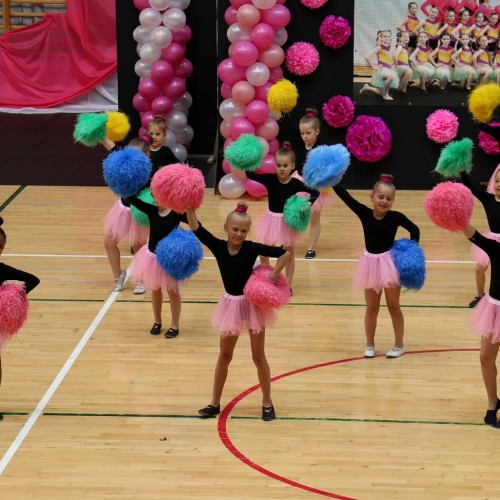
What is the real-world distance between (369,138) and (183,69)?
2665 mm

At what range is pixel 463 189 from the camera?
20.3 ft

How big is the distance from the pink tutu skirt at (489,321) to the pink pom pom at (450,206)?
53 centimetres

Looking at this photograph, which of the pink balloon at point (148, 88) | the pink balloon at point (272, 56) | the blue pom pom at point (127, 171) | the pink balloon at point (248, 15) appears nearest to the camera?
the blue pom pom at point (127, 171)

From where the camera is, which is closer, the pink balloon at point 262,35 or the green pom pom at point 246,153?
the green pom pom at point 246,153

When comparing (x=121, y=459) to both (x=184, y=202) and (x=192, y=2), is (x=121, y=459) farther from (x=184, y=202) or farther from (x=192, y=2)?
(x=192, y=2)

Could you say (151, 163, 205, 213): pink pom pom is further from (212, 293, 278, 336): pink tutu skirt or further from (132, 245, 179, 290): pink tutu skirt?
(132, 245, 179, 290): pink tutu skirt

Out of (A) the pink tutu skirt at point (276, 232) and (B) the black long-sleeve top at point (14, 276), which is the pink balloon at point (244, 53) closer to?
(A) the pink tutu skirt at point (276, 232)

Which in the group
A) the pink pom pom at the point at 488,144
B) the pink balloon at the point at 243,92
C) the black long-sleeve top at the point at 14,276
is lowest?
the pink pom pom at the point at 488,144

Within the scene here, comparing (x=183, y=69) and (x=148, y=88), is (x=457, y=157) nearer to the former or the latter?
(x=148, y=88)

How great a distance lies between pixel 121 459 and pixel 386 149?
7.12 meters

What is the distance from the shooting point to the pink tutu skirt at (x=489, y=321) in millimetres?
6262

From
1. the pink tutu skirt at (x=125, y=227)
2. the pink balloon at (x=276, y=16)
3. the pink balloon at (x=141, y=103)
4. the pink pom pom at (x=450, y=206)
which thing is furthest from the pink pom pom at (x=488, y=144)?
the pink pom pom at (x=450, y=206)

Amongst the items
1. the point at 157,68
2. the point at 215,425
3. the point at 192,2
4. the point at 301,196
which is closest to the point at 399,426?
the point at 215,425

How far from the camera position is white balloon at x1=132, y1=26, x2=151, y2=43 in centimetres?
1296
